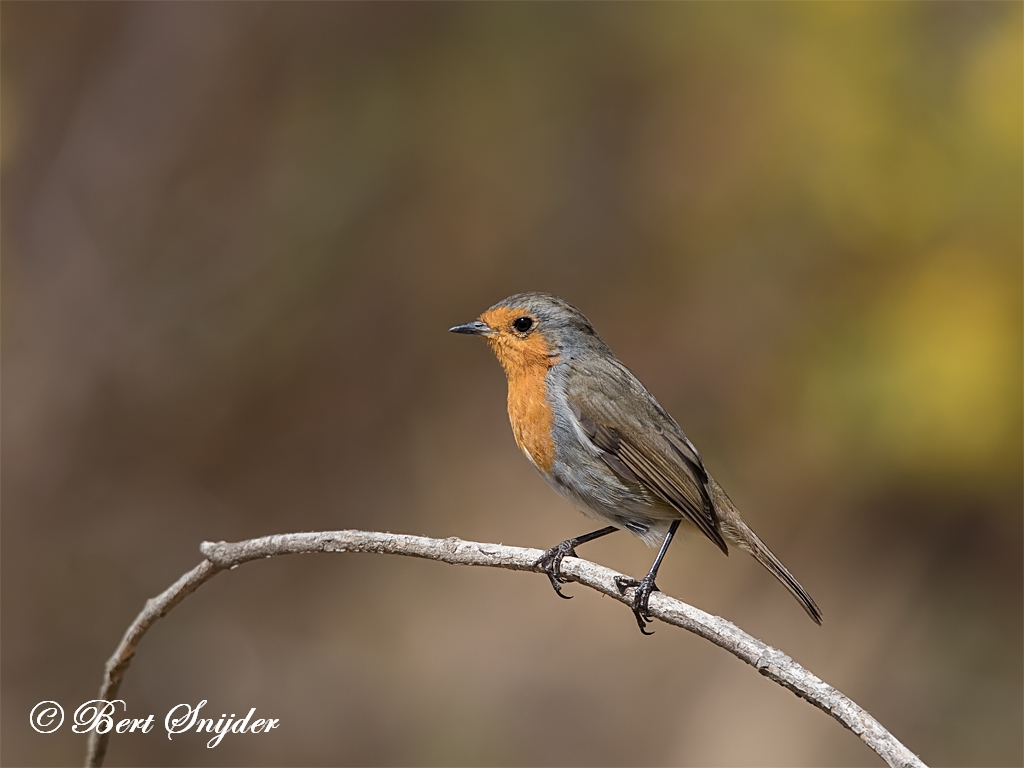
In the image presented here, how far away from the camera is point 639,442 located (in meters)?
3.60

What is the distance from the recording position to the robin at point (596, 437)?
3.51 m

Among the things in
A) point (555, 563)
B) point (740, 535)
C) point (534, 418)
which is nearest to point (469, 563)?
point (555, 563)

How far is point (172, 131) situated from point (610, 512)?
5.80 meters

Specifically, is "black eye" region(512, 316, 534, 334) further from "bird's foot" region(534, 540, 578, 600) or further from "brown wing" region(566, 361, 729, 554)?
"bird's foot" region(534, 540, 578, 600)

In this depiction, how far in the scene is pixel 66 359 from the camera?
736cm

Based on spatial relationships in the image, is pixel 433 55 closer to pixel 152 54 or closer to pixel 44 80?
pixel 152 54

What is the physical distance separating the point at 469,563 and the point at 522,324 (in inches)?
49.6

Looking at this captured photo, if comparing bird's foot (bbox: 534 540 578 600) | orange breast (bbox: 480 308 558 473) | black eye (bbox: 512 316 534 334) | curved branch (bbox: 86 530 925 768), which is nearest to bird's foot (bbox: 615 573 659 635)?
curved branch (bbox: 86 530 925 768)

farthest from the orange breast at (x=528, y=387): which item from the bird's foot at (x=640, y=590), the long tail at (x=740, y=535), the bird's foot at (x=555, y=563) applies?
the long tail at (x=740, y=535)

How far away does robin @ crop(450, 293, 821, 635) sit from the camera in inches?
138

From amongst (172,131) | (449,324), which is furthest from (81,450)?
(449,324)

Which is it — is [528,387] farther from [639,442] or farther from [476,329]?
[639,442]

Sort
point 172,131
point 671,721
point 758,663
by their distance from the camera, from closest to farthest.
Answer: point 758,663 < point 671,721 < point 172,131

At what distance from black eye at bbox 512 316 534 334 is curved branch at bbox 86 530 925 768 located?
1160mm
